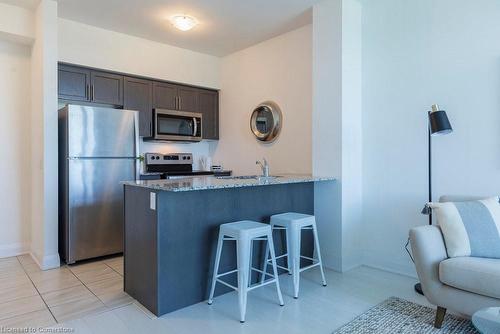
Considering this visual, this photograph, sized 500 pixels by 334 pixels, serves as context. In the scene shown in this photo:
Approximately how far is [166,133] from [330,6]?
2.57 m

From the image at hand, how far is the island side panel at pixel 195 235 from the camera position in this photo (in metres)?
2.43

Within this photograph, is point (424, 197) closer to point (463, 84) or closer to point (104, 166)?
point (463, 84)

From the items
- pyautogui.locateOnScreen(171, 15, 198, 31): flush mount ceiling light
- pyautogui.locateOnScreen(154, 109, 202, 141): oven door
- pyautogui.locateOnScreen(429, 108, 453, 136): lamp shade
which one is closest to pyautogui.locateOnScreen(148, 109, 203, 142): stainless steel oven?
pyautogui.locateOnScreen(154, 109, 202, 141): oven door

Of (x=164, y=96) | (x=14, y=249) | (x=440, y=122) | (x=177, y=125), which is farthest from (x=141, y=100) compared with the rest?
(x=440, y=122)

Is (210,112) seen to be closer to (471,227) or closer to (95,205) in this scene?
(95,205)

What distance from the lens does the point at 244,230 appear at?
2.39 metres

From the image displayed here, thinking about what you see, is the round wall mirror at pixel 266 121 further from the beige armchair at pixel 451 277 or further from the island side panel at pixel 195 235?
the beige armchair at pixel 451 277

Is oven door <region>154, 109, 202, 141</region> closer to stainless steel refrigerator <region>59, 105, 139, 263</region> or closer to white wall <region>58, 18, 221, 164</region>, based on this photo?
white wall <region>58, 18, 221, 164</region>

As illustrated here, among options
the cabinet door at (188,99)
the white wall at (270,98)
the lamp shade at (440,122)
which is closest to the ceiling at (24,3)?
the cabinet door at (188,99)

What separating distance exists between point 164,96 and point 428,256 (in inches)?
149

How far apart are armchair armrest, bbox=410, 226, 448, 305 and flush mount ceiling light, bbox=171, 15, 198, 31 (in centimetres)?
309

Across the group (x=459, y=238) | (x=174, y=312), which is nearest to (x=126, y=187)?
(x=174, y=312)

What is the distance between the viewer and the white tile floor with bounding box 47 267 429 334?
2.21 m

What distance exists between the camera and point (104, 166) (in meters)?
3.71
